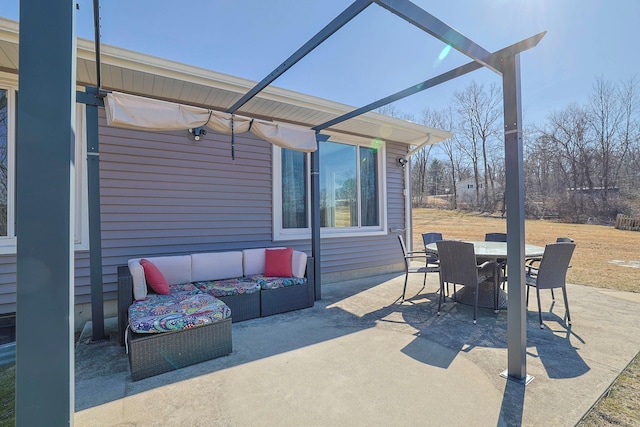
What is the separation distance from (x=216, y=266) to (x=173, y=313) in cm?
144

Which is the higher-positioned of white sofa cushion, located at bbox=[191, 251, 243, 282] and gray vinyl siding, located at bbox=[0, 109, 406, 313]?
gray vinyl siding, located at bbox=[0, 109, 406, 313]

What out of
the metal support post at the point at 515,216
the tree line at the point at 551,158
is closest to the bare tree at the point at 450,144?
the tree line at the point at 551,158

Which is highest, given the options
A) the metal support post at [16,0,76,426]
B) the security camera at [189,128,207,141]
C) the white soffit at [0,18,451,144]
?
the white soffit at [0,18,451,144]

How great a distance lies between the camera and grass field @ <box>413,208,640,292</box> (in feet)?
20.0

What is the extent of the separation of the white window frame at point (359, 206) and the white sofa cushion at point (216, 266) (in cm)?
97

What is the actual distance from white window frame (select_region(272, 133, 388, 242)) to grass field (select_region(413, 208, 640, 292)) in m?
3.83

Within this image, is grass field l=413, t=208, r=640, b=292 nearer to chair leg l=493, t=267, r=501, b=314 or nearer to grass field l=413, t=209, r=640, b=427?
grass field l=413, t=209, r=640, b=427

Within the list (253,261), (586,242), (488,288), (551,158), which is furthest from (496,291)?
(551,158)

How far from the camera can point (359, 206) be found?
6297 millimetres

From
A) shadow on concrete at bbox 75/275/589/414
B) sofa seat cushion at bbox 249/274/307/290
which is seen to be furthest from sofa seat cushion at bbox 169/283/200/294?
sofa seat cushion at bbox 249/274/307/290

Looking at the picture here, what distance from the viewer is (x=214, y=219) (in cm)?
457

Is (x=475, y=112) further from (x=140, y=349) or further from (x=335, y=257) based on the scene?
(x=140, y=349)

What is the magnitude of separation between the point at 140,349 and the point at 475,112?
24.2 meters

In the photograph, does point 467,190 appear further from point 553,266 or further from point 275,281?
point 275,281
